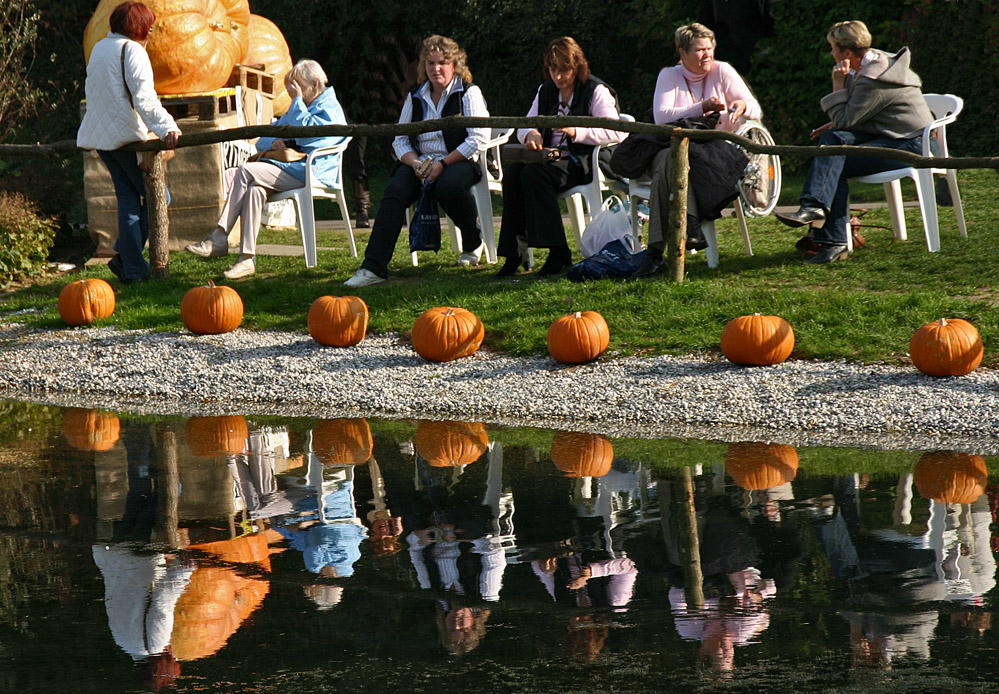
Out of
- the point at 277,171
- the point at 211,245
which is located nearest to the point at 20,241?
the point at 211,245

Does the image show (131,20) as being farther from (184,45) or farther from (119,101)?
(184,45)

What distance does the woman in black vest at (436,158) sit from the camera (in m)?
8.19

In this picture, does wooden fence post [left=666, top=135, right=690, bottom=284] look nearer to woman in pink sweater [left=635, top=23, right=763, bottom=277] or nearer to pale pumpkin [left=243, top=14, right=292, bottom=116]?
woman in pink sweater [left=635, top=23, right=763, bottom=277]

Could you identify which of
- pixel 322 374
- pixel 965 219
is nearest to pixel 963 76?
pixel 965 219

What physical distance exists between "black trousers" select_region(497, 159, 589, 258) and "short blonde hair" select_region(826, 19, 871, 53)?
1.87 metres

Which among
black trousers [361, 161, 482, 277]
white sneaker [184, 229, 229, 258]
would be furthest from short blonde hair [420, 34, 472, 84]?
white sneaker [184, 229, 229, 258]

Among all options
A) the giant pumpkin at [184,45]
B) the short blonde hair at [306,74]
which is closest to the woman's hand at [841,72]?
the short blonde hair at [306,74]

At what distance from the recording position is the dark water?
2920mm

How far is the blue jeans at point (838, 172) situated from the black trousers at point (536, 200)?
5.09 feet

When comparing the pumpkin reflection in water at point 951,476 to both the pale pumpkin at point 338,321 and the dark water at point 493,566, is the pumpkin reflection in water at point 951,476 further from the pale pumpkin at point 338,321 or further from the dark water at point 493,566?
the pale pumpkin at point 338,321

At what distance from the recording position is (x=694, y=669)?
9.39 ft

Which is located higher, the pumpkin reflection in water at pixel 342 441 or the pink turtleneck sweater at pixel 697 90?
the pink turtleneck sweater at pixel 697 90

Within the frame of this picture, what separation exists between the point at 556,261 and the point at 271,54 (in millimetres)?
6033

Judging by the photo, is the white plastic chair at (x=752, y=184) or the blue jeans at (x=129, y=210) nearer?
the white plastic chair at (x=752, y=184)
